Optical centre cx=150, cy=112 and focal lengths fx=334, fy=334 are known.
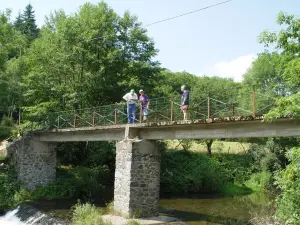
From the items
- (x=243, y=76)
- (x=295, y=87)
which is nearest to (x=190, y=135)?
(x=295, y=87)

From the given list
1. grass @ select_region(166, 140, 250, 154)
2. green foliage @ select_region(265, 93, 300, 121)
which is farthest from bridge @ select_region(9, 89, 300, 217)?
grass @ select_region(166, 140, 250, 154)

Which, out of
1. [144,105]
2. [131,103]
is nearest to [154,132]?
[144,105]

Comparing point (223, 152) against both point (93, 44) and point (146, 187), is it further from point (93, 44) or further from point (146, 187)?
point (146, 187)

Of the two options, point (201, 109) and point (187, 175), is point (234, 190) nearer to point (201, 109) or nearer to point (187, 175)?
point (187, 175)

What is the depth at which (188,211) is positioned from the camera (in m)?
17.0

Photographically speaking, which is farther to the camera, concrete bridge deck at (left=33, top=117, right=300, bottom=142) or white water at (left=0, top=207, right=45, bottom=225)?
white water at (left=0, top=207, right=45, bottom=225)

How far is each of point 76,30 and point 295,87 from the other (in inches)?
803

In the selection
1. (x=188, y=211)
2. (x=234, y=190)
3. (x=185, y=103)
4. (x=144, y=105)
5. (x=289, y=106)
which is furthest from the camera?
(x=234, y=190)

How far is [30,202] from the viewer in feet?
60.6

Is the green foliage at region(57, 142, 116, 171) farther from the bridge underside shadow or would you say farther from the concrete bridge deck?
the concrete bridge deck

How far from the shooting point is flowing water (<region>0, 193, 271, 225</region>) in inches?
576

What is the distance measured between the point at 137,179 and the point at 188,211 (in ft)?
14.9

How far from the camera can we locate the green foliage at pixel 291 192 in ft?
28.3

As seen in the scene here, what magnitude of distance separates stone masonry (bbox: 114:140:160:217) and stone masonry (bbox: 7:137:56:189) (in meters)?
8.62
